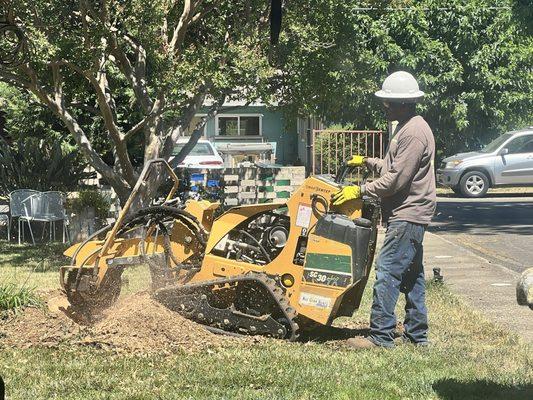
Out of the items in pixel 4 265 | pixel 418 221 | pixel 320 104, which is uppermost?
pixel 320 104

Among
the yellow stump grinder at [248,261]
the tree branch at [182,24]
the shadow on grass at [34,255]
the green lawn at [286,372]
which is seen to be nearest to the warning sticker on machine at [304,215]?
the yellow stump grinder at [248,261]

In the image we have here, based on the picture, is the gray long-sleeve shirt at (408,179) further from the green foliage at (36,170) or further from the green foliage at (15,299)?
the green foliage at (36,170)

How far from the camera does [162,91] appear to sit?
13.9 m

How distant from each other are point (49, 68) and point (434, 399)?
10.5 meters

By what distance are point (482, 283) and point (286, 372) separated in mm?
5123

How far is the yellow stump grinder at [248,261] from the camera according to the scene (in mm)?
7234

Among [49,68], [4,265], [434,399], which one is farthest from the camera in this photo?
[49,68]

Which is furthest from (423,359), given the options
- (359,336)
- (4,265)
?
(4,265)

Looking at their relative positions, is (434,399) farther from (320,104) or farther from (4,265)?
(320,104)

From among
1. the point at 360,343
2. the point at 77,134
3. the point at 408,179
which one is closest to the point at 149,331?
the point at 360,343

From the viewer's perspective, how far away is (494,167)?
89.2 ft

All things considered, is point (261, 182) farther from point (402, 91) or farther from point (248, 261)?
point (402, 91)

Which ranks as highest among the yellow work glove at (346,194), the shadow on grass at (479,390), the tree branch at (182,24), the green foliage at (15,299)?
the tree branch at (182,24)

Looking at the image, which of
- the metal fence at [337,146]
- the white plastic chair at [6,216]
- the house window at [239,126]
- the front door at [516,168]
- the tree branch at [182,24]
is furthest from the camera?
the house window at [239,126]
